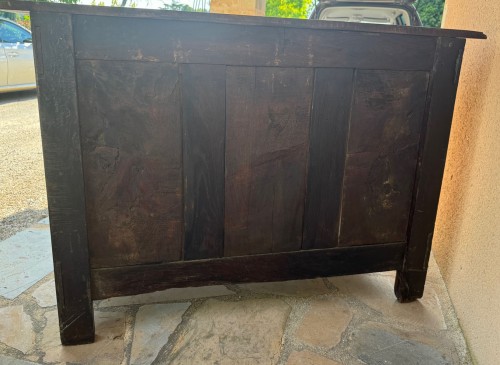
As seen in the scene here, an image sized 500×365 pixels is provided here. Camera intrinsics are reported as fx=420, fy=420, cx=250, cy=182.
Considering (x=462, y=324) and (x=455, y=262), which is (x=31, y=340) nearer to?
(x=462, y=324)

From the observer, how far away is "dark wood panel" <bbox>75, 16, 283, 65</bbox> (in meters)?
1.26

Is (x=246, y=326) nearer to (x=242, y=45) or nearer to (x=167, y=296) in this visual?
(x=167, y=296)

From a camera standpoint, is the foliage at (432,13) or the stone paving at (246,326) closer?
the stone paving at (246,326)

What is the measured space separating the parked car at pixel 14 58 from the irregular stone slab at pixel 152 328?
6397 millimetres

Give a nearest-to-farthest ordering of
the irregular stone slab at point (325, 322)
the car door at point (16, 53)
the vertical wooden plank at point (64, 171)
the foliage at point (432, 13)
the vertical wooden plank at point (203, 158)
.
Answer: the vertical wooden plank at point (64, 171)
the vertical wooden plank at point (203, 158)
the irregular stone slab at point (325, 322)
the foliage at point (432, 13)
the car door at point (16, 53)

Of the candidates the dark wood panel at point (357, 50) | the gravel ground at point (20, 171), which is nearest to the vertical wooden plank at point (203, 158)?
the dark wood panel at point (357, 50)

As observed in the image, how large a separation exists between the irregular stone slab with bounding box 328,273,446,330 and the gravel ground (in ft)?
6.34

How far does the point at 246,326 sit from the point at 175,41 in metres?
1.10

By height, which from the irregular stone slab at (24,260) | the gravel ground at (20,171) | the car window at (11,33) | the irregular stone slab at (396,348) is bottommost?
the gravel ground at (20,171)

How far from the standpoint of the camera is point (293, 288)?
1.98 m

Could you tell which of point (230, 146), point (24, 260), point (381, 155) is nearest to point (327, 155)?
point (381, 155)

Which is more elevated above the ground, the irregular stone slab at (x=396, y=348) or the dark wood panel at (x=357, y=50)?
the dark wood panel at (x=357, y=50)

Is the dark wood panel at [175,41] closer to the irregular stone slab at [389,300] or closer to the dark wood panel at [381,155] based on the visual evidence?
the dark wood panel at [381,155]

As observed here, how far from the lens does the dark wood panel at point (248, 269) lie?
1.52 metres
